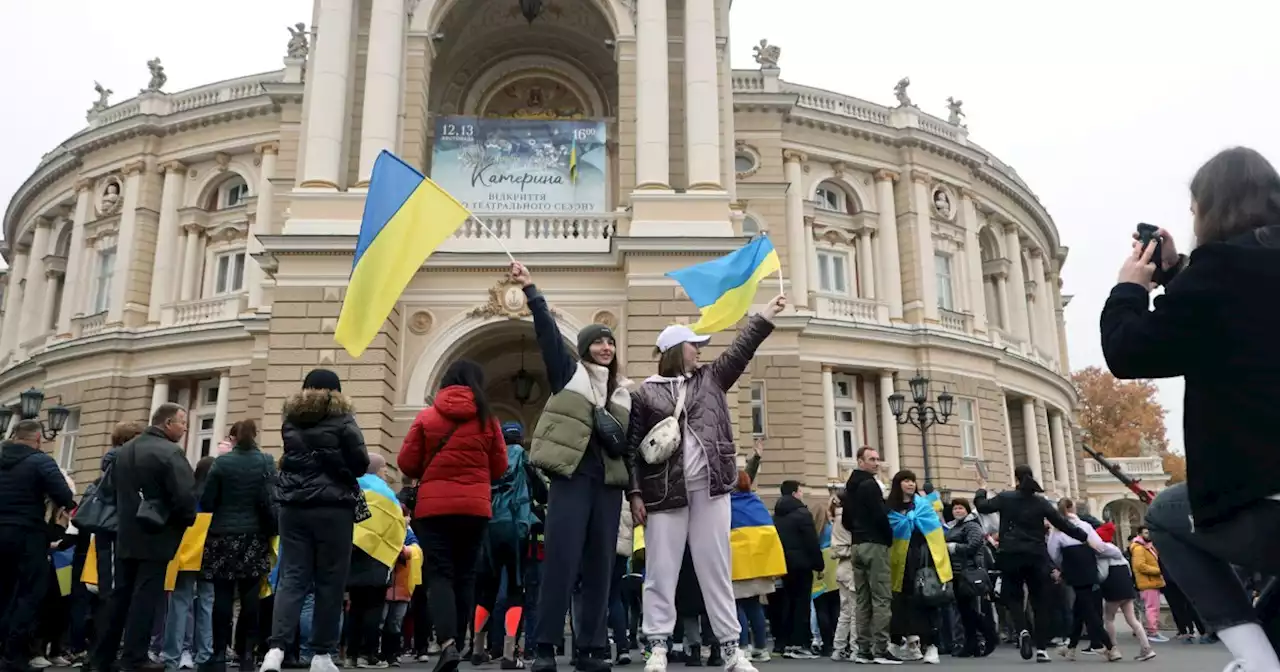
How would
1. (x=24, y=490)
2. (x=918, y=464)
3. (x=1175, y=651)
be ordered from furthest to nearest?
1. (x=918, y=464)
2. (x=1175, y=651)
3. (x=24, y=490)

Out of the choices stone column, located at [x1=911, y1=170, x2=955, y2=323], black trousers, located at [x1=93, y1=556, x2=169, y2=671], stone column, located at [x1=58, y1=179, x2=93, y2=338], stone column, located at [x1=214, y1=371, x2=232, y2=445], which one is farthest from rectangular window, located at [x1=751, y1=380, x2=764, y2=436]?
stone column, located at [x1=58, y1=179, x2=93, y2=338]

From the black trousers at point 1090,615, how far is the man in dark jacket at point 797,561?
8.56ft

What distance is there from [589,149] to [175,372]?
53.3 ft

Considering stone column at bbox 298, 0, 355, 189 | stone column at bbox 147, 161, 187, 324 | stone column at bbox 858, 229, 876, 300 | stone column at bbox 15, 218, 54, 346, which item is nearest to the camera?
stone column at bbox 298, 0, 355, 189

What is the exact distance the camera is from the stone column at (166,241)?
93.9 ft

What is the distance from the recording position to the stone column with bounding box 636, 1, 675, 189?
1788 centimetres

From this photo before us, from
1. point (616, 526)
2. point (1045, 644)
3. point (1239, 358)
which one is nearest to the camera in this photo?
point (1239, 358)

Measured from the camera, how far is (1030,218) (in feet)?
120

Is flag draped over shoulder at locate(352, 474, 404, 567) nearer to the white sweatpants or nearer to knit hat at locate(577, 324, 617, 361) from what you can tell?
the white sweatpants

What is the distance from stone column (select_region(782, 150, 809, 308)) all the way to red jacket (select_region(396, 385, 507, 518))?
21.7 meters

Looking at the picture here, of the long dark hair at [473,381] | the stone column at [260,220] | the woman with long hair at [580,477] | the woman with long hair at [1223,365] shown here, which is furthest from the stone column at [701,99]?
the stone column at [260,220]

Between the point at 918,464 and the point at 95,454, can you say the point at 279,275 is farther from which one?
the point at 918,464

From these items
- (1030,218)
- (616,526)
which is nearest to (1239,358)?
(616,526)

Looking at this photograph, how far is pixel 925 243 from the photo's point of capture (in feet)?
98.3
